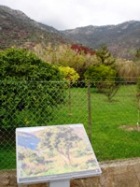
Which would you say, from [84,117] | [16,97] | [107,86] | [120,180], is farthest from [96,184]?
[107,86]

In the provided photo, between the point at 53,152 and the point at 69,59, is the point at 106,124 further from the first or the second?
the point at 69,59

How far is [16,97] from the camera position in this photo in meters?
6.35

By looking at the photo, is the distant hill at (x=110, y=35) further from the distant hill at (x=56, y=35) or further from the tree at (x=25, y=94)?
the tree at (x=25, y=94)

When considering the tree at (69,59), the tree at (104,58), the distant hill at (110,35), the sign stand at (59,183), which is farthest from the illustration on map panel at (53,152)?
the distant hill at (110,35)

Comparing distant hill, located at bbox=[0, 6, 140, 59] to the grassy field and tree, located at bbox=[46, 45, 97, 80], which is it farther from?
the grassy field

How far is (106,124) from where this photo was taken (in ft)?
27.2

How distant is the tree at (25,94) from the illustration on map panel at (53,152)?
166 centimetres

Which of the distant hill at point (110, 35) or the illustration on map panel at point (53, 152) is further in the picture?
the distant hill at point (110, 35)

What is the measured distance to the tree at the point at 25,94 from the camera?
6340mm

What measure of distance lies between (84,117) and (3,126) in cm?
234

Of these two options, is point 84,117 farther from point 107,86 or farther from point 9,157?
point 107,86

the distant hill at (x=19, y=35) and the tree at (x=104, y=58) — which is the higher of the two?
the distant hill at (x=19, y=35)

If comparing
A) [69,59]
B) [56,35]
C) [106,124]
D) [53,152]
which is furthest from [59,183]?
[56,35]

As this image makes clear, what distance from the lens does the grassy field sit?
21.2 feet
